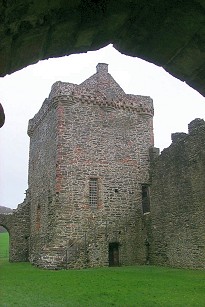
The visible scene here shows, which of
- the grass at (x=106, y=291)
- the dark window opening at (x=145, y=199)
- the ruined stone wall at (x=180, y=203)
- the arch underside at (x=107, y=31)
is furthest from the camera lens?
the dark window opening at (x=145, y=199)

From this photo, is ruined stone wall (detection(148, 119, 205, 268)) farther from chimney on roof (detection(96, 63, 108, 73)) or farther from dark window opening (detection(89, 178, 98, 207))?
chimney on roof (detection(96, 63, 108, 73))

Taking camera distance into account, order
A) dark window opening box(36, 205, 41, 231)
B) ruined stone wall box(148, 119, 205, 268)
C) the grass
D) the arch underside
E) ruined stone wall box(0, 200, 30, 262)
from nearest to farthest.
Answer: the arch underside → the grass → ruined stone wall box(148, 119, 205, 268) → dark window opening box(36, 205, 41, 231) → ruined stone wall box(0, 200, 30, 262)

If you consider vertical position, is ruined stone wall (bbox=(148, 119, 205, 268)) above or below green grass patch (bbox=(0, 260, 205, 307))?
above

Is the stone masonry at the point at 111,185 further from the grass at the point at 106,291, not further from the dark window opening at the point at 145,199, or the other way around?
the grass at the point at 106,291

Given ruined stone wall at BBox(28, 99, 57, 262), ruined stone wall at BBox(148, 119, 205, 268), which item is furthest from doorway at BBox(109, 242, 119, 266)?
ruined stone wall at BBox(28, 99, 57, 262)

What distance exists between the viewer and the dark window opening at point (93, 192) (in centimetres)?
1962

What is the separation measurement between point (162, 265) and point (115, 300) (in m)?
9.87

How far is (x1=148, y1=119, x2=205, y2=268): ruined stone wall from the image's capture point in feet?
52.2

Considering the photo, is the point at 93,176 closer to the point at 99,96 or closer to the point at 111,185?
the point at 111,185

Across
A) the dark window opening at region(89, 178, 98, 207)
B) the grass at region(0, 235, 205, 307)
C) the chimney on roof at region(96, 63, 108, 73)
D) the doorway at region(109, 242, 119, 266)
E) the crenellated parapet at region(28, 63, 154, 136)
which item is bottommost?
the grass at region(0, 235, 205, 307)

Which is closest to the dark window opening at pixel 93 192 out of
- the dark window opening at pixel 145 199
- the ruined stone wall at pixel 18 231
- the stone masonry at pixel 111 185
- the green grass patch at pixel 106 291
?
the stone masonry at pixel 111 185

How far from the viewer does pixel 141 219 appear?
20578 mm

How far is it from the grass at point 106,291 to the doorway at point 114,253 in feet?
18.4

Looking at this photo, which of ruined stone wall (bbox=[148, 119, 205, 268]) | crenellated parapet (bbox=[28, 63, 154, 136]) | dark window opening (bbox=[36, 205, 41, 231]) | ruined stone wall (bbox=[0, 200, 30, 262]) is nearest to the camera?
ruined stone wall (bbox=[148, 119, 205, 268])
